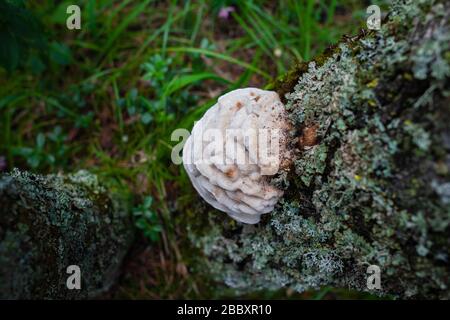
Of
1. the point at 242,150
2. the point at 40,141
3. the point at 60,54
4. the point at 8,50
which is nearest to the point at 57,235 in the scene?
the point at 242,150

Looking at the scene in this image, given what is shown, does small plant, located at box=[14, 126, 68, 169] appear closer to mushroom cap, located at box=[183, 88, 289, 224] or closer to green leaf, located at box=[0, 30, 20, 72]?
green leaf, located at box=[0, 30, 20, 72]

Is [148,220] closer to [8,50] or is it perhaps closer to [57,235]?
[57,235]

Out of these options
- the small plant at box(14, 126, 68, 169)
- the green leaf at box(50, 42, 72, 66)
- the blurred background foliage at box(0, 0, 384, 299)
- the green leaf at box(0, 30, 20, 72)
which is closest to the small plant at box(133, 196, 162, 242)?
the blurred background foliage at box(0, 0, 384, 299)

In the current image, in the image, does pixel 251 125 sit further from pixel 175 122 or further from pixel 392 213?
pixel 175 122

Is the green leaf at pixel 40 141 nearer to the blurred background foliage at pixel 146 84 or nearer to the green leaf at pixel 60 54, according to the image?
the blurred background foliage at pixel 146 84

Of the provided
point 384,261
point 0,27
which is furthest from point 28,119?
point 384,261

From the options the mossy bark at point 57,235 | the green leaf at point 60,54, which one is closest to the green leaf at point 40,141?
the green leaf at point 60,54

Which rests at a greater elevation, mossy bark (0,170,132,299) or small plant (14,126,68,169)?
small plant (14,126,68,169)
